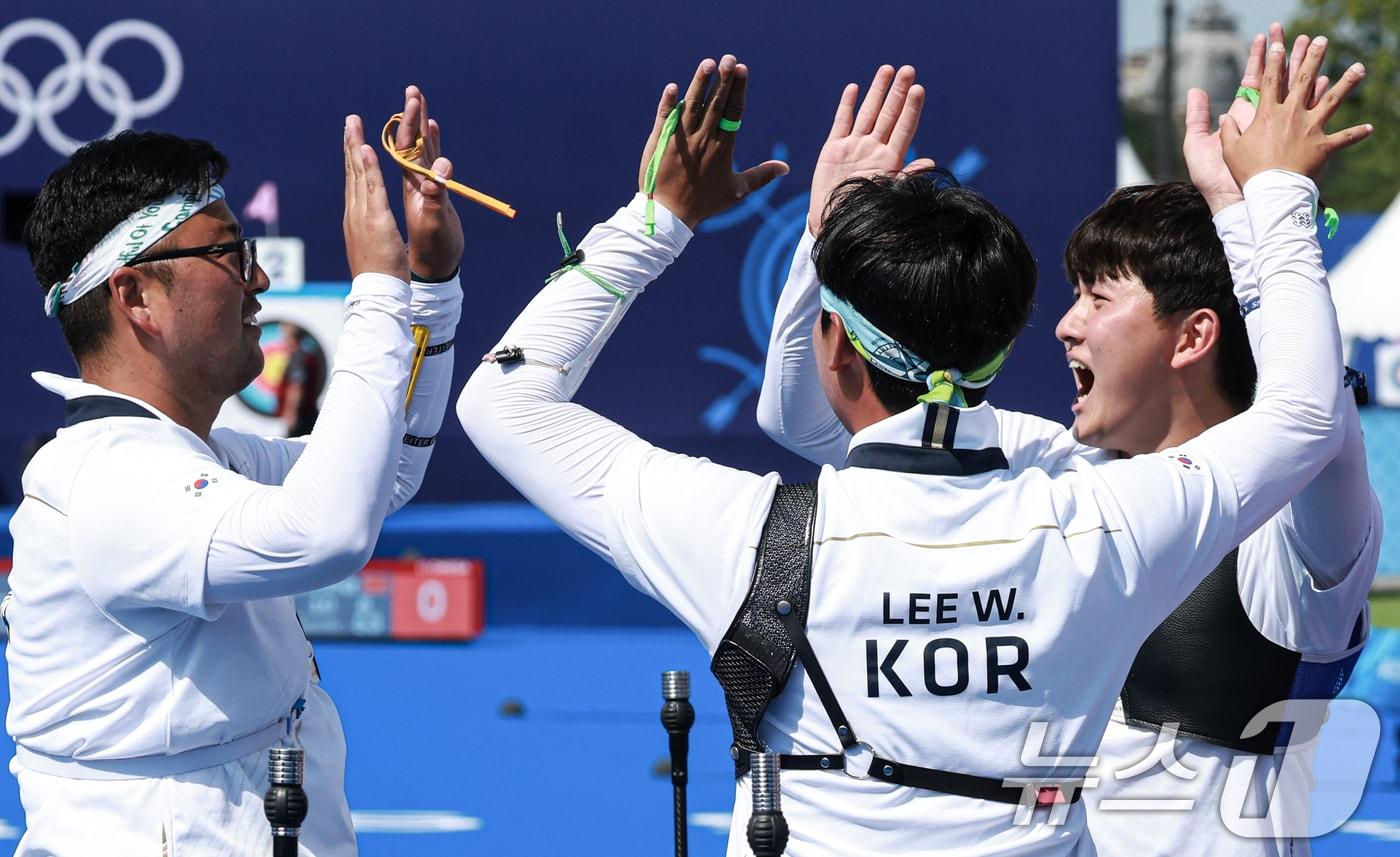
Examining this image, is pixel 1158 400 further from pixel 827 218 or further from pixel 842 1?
pixel 842 1

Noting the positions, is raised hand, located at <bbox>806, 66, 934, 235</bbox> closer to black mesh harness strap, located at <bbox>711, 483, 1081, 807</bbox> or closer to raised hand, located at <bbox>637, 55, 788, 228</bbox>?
raised hand, located at <bbox>637, 55, 788, 228</bbox>

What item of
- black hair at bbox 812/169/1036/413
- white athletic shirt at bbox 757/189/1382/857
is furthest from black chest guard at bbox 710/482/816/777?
white athletic shirt at bbox 757/189/1382/857

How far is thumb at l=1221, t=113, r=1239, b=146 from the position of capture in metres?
2.12

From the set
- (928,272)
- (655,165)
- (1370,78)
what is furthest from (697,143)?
(1370,78)

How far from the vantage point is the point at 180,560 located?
2.12m

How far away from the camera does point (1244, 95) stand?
2215mm

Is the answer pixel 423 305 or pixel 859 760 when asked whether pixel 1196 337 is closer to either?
pixel 859 760

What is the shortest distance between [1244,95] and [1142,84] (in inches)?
1491

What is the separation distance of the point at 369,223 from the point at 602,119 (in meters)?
7.13

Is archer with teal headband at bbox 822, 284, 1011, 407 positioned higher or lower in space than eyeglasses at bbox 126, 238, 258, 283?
lower

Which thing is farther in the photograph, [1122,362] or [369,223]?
[1122,362]

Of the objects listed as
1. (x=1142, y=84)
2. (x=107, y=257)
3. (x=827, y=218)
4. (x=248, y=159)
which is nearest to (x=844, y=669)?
(x=827, y=218)

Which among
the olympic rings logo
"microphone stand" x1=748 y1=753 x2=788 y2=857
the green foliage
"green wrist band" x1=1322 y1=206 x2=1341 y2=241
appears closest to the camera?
"microphone stand" x1=748 y1=753 x2=788 y2=857

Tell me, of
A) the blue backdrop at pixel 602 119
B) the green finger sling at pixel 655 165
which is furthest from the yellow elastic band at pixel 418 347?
the blue backdrop at pixel 602 119
